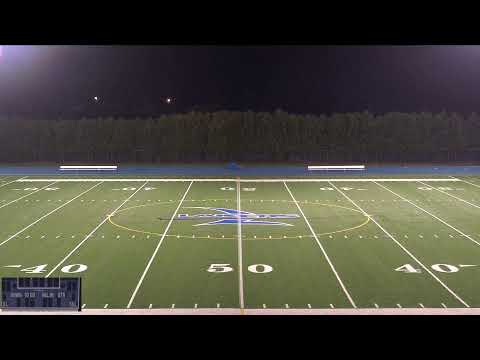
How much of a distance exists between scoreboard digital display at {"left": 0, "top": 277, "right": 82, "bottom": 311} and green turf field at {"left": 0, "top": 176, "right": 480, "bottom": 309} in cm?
227

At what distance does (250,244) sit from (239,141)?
942 inches

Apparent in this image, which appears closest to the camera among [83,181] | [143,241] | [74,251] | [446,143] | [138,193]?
[74,251]

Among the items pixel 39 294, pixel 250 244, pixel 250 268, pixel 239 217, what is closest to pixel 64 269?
pixel 250 268

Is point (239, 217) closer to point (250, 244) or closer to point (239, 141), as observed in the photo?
point (250, 244)

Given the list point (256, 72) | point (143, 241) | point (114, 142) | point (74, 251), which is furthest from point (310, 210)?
point (256, 72)

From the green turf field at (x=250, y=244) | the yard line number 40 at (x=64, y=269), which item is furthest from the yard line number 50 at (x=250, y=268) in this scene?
the yard line number 40 at (x=64, y=269)

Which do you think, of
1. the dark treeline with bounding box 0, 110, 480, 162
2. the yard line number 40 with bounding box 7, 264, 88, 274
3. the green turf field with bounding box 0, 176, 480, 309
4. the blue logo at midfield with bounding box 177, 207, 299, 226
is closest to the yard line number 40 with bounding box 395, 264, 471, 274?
the green turf field with bounding box 0, 176, 480, 309

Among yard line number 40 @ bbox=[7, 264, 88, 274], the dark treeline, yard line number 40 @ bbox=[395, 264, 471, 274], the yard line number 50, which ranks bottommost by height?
yard line number 40 @ bbox=[395, 264, 471, 274]

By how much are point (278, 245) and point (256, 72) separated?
3277 centimetres

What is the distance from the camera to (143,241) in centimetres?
1641

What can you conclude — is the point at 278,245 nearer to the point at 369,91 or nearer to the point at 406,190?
the point at 406,190

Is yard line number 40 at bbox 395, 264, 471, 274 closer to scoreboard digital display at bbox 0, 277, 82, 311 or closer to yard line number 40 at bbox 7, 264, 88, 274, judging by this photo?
yard line number 40 at bbox 7, 264, 88, 274

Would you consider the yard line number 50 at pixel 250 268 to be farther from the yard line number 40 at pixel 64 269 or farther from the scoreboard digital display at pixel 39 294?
the scoreboard digital display at pixel 39 294

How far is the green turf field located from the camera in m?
11.9
